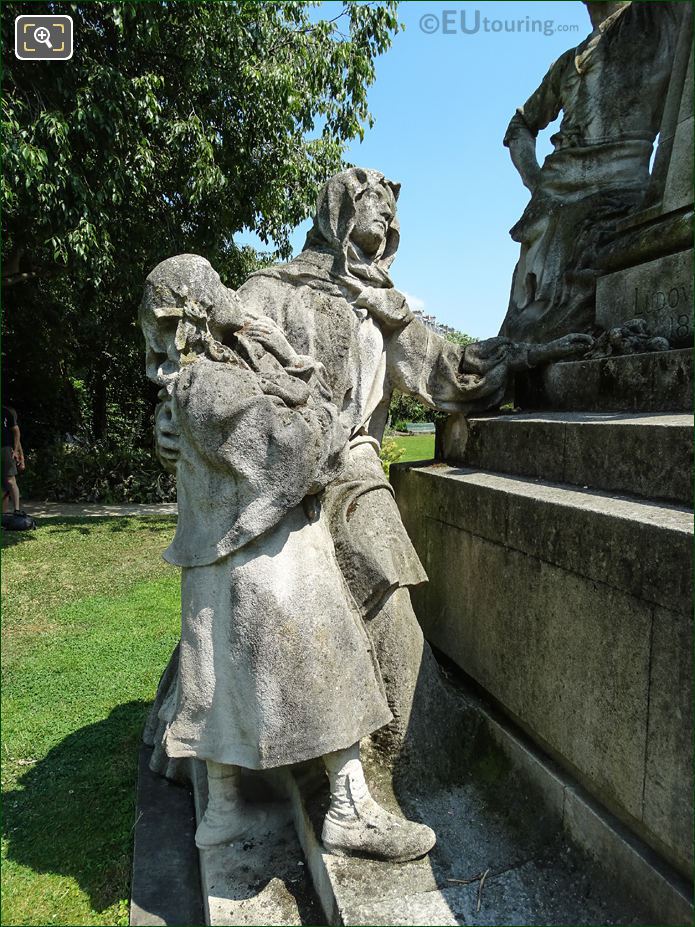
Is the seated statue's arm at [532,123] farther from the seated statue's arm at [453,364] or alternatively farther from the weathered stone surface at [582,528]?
the weathered stone surface at [582,528]

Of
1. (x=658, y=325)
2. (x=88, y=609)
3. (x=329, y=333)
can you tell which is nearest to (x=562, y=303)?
(x=658, y=325)

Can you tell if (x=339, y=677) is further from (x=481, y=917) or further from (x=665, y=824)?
(x=665, y=824)

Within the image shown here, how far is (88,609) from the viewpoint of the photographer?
675cm

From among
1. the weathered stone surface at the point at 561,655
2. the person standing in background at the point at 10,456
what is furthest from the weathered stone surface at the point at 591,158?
the person standing in background at the point at 10,456

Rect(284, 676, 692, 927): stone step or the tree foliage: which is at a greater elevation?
the tree foliage

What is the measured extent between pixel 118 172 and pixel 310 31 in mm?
3601

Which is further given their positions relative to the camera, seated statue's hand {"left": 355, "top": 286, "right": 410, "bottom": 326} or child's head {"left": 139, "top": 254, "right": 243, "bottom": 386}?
seated statue's hand {"left": 355, "top": 286, "right": 410, "bottom": 326}

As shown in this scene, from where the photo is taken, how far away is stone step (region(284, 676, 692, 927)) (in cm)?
194

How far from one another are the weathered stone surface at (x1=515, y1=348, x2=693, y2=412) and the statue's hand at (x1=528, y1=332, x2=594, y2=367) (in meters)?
0.05

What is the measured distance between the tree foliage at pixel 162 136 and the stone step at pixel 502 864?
618 cm

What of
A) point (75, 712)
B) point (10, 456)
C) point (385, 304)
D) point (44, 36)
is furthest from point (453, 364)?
point (10, 456)

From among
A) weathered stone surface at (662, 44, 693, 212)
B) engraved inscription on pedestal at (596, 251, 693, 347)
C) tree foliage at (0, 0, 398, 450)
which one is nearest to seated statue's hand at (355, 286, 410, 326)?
engraved inscription on pedestal at (596, 251, 693, 347)

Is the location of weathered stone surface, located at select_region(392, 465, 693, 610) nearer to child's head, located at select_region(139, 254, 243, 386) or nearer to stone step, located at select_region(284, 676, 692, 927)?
stone step, located at select_region(284, 676, 692, 927)

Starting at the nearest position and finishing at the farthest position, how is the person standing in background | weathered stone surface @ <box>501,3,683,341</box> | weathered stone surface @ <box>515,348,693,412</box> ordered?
weathered stone surface @ <box>515,348,693,412</box> < weathered stone surface @ <box>501,3,683,341</box> < the person standing in background
